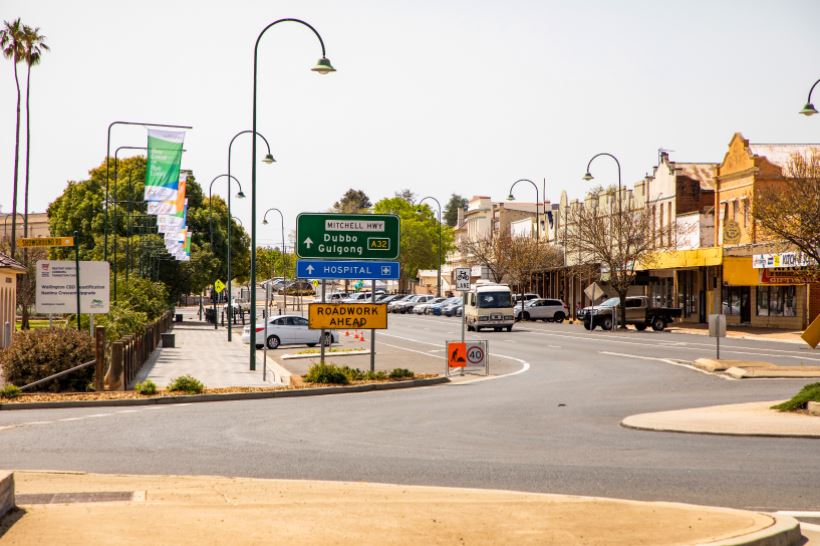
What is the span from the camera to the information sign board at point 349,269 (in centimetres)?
2803

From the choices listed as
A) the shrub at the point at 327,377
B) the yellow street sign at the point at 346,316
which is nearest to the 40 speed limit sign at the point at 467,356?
the yellow street sign at the point at 346,316

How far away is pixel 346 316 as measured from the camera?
28.0 metres

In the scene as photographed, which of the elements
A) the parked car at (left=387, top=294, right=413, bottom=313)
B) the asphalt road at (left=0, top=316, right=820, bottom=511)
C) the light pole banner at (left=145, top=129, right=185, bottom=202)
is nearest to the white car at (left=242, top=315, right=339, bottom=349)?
the light pole banner at (left=145, top=129, right=185, bottom=202)

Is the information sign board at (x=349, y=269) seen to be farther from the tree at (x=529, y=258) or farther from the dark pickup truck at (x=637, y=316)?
the tree at (x=529, y=258)

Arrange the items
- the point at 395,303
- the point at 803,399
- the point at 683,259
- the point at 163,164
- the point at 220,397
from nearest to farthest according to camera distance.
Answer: the point at 803,399, the point at 220,397, the point at 163,164, the point at 683,259, the point at 395,303

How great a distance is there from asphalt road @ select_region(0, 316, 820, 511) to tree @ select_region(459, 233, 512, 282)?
70.6 metres

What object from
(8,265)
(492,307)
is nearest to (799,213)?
(492,307)

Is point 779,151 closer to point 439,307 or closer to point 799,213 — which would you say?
point 799,213

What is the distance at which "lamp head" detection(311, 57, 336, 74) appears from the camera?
27156mm

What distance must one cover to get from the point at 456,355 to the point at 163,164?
65.2 feet

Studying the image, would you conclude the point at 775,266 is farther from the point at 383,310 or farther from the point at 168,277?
the point at 168,277

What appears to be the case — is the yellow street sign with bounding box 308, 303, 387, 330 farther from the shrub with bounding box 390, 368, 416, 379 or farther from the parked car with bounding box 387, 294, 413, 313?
the parked car with bounding box 387, 294, 413, 313

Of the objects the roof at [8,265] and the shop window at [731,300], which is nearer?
the roof at [8,265]

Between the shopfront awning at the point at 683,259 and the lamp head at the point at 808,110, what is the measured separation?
23837 mm
